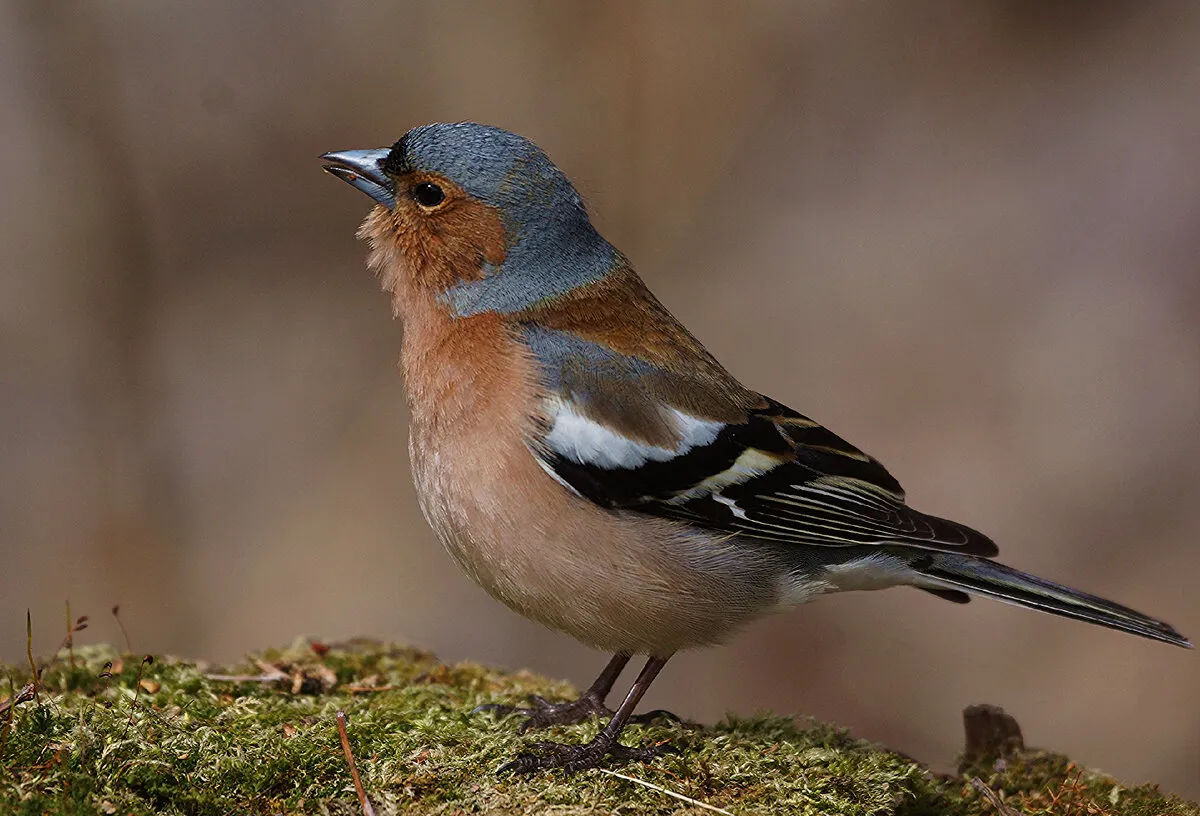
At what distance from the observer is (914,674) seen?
320 inches

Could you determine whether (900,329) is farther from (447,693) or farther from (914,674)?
(447,693)

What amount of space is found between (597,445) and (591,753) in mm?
1013

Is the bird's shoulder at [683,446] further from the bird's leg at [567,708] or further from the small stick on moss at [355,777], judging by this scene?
the small stick on moss at [355,777]

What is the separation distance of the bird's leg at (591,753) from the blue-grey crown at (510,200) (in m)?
1.58

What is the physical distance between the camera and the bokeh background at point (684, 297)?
8055 millimetres

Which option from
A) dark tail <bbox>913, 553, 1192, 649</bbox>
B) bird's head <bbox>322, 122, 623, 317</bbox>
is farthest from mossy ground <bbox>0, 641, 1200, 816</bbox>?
bird's head <bbox>322, 122, 623, 317</bbox>

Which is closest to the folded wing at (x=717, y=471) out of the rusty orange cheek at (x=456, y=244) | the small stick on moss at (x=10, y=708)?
the rusty orange cheek at (x=456, y=244)

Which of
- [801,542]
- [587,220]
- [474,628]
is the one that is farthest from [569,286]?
[474,628]

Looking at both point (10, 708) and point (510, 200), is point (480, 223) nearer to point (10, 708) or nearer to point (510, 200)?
point (510, 200)

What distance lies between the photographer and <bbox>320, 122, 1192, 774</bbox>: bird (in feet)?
12.8

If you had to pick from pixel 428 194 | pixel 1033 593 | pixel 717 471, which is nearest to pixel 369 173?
pixel 428 194

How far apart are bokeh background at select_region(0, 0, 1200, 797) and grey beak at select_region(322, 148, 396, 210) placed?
410 centimetres

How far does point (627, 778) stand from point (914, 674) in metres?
5.24

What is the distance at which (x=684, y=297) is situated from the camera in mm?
9539
